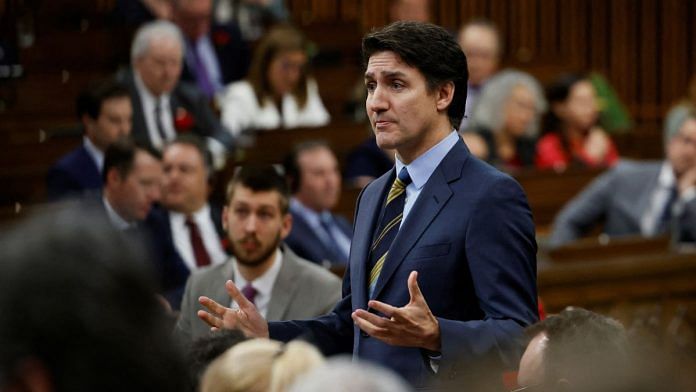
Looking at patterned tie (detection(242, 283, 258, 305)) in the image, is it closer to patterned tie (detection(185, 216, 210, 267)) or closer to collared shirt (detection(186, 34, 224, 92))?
patterned tie (detection(185, 216, 210, 267))

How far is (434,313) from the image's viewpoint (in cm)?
262

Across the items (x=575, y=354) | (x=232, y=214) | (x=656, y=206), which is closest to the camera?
(x=575, y=354)

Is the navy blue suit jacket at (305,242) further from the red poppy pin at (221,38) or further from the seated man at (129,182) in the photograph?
the red poppy pin at (221,38)

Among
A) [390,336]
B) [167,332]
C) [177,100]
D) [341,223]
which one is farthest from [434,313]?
[177,100]

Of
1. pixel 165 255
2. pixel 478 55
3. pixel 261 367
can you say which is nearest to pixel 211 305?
pixel 261 367

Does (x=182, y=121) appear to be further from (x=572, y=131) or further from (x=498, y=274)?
(x=498, y=274)

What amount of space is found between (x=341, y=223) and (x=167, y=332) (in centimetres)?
462

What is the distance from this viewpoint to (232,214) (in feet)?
14.4

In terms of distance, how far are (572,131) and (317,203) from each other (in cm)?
271

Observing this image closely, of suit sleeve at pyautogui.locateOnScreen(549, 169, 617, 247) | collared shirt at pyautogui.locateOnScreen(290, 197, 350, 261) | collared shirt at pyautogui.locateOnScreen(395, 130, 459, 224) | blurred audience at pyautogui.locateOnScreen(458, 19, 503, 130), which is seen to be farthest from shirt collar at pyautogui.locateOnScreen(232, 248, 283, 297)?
blurred audience at pyautogui.locateOnScreen(458, 19, 503, 130)

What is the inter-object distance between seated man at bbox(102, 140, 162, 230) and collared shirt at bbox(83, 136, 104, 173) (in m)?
0.39

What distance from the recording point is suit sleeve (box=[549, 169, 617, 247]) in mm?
6430

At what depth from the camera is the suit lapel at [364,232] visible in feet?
8.87

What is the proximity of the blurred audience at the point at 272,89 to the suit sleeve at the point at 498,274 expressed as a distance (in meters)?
4.54
